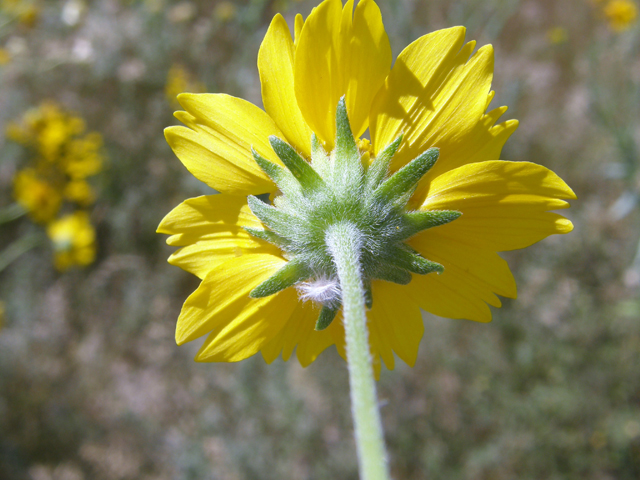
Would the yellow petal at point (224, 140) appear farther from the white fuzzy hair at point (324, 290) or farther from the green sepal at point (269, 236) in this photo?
the white fuzzy hair at point (324, 290)

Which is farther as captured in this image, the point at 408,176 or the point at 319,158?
the point at 319,158

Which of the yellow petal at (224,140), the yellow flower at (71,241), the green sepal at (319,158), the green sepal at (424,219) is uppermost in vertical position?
the yellow flower at (71,241)

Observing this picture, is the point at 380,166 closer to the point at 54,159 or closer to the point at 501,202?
the point at 501,202

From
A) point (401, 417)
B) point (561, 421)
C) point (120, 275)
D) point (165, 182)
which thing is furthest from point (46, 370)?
point (561, 421)

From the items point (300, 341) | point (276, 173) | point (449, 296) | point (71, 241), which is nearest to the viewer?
point (276, 173)

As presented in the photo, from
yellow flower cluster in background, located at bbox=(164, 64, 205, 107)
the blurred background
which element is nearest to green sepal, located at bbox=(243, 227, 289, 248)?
the blurred background

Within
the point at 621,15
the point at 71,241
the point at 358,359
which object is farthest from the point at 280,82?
the point at 621,15

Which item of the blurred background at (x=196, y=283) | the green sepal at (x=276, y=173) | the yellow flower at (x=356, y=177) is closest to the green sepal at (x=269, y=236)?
the yellow flower at (x=356, y=177)
